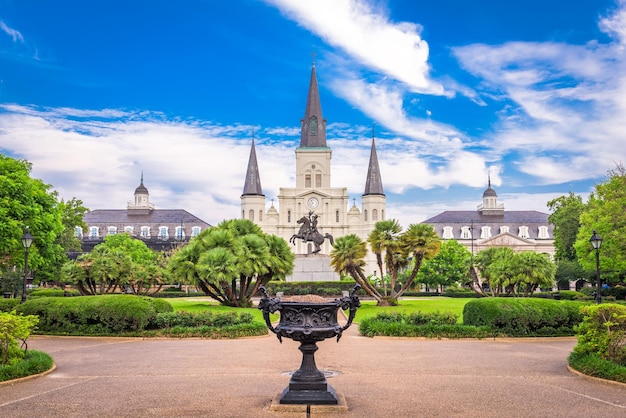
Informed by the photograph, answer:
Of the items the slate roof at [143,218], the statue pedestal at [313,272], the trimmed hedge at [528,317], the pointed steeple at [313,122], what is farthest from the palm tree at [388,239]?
the slate roof at [143,218]

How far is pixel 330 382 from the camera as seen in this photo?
10.7 m

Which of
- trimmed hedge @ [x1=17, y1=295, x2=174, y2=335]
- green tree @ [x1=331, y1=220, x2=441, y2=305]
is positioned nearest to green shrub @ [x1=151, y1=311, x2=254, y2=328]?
trimmed hedge @ [x1=17, y1=295, x2=174, y2=335]

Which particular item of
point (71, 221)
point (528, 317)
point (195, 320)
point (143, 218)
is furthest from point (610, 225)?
point (143, 218)

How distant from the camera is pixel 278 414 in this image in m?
8.23

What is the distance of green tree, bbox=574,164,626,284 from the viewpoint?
32.7 m

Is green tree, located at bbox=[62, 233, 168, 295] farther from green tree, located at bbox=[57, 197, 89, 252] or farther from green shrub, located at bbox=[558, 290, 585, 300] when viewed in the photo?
green shrub, located at bbox=[558, 290, 585, 300]

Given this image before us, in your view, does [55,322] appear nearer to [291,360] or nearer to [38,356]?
[38,356]

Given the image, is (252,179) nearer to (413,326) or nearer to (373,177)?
(373,177)

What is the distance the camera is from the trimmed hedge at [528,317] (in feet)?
59.6

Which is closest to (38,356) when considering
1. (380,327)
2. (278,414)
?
(278,414)

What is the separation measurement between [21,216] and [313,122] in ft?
221

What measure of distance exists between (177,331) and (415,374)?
959cm

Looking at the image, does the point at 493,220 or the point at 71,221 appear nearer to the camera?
the point at 71,221

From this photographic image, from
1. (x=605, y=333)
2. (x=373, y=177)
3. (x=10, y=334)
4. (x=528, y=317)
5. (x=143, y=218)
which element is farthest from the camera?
(x=143, y=218)
